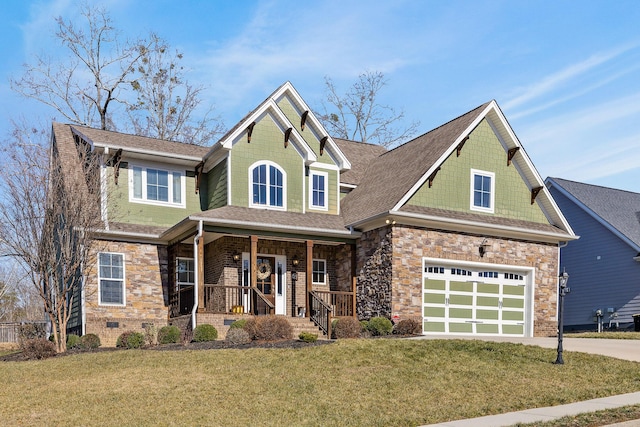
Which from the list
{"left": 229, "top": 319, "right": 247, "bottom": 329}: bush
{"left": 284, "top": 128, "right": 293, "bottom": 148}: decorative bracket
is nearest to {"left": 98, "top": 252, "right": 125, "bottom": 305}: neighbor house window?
{"left": 229, "top": 319, "right": 247, "bottom": 329}: bush

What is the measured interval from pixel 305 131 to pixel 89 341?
32.9ft

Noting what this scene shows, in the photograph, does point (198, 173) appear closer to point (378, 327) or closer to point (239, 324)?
point (239, 324)

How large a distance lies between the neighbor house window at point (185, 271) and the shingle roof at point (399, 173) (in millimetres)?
5324

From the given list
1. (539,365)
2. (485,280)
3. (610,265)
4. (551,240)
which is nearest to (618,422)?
(539,365)

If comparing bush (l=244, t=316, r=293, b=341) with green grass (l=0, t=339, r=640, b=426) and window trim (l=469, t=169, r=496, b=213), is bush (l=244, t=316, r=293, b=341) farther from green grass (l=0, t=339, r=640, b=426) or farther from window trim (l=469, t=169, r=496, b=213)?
window trim (l=469, t=169, r=496, b=213)

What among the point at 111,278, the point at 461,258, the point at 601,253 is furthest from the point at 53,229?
the point at 601,253

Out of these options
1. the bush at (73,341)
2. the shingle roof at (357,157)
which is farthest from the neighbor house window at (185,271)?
the shingle roof at (357,157)

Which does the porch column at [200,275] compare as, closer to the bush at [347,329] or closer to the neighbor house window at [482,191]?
the bush at [347,329]

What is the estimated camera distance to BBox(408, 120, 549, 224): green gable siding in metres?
21.7

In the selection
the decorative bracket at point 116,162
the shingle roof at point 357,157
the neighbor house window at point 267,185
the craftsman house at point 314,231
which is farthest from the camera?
the shingle roof at point 357,157

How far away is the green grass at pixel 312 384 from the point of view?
10.1 metres

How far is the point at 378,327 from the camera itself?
19266 mm

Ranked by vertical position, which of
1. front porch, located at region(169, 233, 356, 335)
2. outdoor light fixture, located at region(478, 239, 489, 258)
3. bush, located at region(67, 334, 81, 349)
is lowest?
bush, located at region(67, 334, 81, 349)

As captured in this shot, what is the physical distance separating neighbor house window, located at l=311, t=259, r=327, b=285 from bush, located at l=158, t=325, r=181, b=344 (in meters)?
5.84
